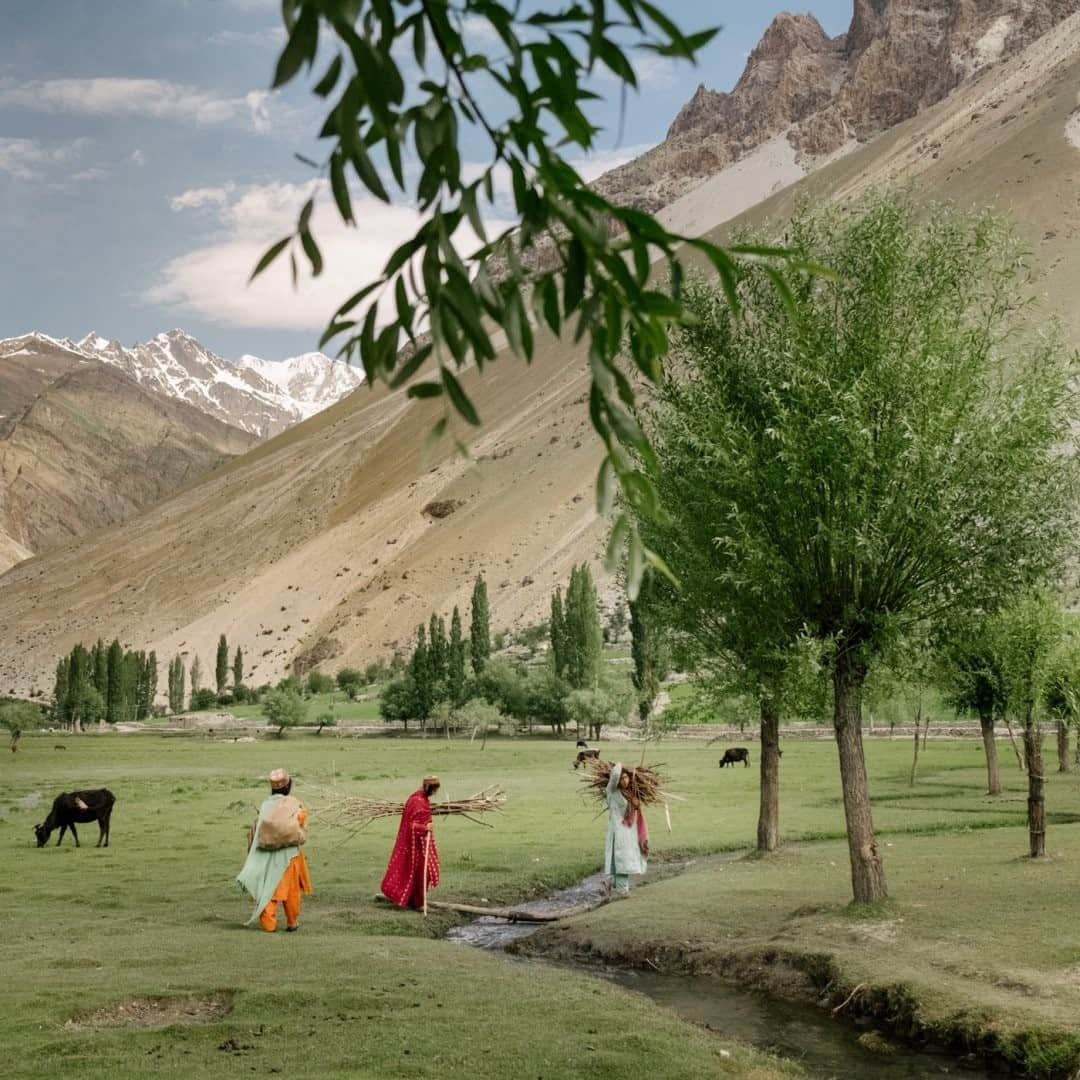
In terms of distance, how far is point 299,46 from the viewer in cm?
244

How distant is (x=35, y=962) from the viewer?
44.2ft

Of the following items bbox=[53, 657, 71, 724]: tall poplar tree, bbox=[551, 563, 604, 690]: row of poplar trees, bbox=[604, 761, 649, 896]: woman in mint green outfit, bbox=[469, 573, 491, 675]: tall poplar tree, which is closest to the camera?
bbox=[604, 761, 649, 896]: woman in mint green outfit

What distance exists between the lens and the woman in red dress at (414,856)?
19219mm

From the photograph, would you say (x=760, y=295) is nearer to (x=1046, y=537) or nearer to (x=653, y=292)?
(x=1046, y=537)

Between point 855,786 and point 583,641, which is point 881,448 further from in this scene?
point 583,641

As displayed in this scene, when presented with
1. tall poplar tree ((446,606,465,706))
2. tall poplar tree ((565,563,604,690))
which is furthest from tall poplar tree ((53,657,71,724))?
tall poplar tree ((565,563,604,690))

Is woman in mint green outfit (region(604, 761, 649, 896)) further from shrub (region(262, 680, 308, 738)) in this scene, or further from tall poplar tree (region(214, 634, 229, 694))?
tall poplar tree (region(214, 634, 229, 694))

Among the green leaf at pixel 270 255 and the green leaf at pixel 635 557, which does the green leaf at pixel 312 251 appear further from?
the green leaf at pixel 635 557

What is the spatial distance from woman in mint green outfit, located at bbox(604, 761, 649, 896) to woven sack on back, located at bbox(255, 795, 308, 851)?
689cm

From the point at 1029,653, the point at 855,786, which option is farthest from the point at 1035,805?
the point at 855,786

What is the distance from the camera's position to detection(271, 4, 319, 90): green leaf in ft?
7.95

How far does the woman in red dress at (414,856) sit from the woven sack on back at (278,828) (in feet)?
11.1

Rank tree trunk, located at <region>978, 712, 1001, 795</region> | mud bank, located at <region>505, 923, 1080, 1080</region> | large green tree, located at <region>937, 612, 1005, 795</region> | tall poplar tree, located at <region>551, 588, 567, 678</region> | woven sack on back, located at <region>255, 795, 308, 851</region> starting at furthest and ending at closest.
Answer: tall poplar tree, located at <region>551, 588, 567, 678</region>, tree trunk, located at <region>978, 712, 1001, 795</region>, large green tree, located at <region>937, 612, 1005, 795</region>, woven sack on back, located at <region>255, 795, 308, 851</region>, mud bank, located at <region>505, 923, 1080, 1080</region>

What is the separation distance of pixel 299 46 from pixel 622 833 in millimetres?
19913
